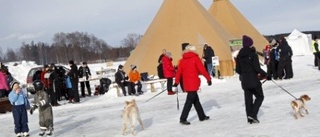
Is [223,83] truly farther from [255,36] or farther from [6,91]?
[255,36]

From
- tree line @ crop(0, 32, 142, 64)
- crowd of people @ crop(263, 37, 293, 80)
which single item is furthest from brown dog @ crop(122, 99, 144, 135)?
tree line @ crop(0, 32, 142, 64)

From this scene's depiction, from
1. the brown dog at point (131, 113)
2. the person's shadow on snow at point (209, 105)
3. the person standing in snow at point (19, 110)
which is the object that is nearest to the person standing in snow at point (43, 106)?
the person standing in snow at point (19, 110)

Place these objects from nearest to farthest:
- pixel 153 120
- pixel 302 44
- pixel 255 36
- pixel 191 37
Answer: pixel 153 120
pixel 191 37
pixel 255 36
pixel 302 44

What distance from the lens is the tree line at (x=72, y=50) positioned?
11456 cm

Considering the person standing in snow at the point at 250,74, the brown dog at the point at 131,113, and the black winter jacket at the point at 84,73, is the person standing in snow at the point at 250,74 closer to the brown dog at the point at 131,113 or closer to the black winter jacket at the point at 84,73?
the brown dog at the point at 131,113

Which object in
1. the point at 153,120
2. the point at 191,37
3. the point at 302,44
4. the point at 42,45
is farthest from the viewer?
the point at 42,45

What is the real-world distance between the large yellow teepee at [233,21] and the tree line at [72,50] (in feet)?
260

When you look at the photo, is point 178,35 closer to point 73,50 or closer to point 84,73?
point 84,73

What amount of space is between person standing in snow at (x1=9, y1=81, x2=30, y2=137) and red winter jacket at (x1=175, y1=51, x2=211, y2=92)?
11.8 ft

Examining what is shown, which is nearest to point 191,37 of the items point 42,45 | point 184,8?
point 184,8

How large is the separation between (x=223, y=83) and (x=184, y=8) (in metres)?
10.8

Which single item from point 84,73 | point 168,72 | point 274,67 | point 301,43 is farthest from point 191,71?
point 301,43

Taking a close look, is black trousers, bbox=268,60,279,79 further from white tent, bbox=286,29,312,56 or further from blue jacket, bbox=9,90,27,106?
white tent, bbox=286,29,312,56

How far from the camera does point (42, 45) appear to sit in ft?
430
